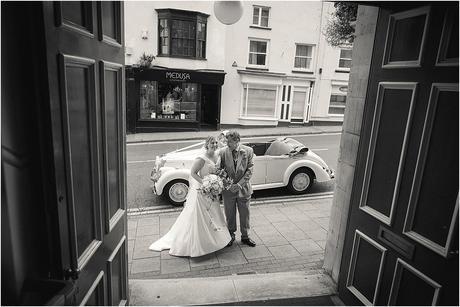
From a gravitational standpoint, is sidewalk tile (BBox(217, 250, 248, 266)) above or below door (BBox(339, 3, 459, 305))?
below

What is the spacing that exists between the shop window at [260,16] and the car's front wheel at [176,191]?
43.8 ft

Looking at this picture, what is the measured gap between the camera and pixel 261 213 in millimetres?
6906

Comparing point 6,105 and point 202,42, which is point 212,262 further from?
point 202,42

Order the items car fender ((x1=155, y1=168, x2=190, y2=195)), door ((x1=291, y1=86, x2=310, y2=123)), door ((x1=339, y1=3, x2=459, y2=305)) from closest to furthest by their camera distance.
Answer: door ((x1=339, y1=3, x2=459, y2=305)), car fender ((x1=155, y1=168, x2=190, y2=195)), door ((x1=291, y1=86, x2=310, y2=123))

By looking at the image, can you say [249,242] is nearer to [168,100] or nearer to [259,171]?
[259,171]

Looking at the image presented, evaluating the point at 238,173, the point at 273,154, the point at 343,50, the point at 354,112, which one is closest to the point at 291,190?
the point at 273,154

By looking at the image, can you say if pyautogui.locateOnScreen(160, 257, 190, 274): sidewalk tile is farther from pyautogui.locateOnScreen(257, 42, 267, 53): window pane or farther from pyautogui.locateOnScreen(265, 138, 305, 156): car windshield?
pyautogui.locateOnScreen(257, 42, 267, 53): window pane

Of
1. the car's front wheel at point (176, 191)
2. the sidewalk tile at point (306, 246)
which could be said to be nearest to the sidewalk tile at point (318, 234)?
the sidewalk tile at point (306, 246)

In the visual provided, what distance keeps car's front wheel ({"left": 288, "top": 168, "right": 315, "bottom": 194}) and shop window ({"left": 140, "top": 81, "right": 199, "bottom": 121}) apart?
10.4 meters

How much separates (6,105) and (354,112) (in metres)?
3.42

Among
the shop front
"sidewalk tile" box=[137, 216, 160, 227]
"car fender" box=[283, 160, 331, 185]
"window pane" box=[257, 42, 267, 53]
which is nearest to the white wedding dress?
"sidewalk tile" box=[137, 216, 160, 227]

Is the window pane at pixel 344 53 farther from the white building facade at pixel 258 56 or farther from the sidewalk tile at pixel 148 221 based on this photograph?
the sidewalk tile at pixel 148 221

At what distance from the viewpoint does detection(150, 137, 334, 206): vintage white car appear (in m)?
7.18

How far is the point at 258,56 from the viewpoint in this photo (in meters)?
18.2
